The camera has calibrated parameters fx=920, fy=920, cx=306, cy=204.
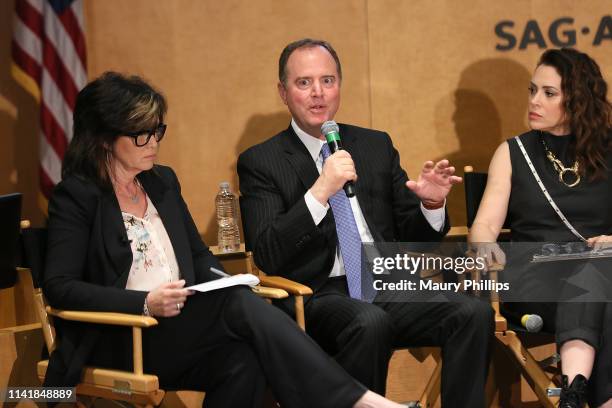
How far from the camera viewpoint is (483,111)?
509 cm

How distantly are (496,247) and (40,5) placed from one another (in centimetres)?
260

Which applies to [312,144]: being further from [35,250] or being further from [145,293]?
[35,250]

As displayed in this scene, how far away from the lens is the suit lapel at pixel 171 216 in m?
3.48

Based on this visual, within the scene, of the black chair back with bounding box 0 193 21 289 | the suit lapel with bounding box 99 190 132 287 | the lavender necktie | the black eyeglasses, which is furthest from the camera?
the lavender necktie

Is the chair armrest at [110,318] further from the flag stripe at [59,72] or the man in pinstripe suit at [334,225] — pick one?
the flag stripe at [59,72]

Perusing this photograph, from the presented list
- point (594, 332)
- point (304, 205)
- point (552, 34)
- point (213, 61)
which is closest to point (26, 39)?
point (213, 61)

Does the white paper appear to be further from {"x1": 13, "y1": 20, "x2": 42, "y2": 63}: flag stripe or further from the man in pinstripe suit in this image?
{"x1": 13, "y1": 20, "x2": 42, "y2": 63}: flag stripe

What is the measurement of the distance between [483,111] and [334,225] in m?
1.77

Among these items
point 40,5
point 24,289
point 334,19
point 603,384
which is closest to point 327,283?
point 603,384

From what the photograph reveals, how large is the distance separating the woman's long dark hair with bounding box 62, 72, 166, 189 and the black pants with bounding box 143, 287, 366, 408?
62cm

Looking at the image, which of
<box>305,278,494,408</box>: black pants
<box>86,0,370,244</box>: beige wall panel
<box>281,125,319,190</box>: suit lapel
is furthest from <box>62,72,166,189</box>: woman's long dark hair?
<box>86,0,370,244</box>: beige wall panel

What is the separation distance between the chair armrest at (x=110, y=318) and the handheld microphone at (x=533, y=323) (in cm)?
156

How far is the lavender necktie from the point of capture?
12.0ft

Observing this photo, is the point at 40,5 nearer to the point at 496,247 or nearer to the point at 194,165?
the point at 194,165
